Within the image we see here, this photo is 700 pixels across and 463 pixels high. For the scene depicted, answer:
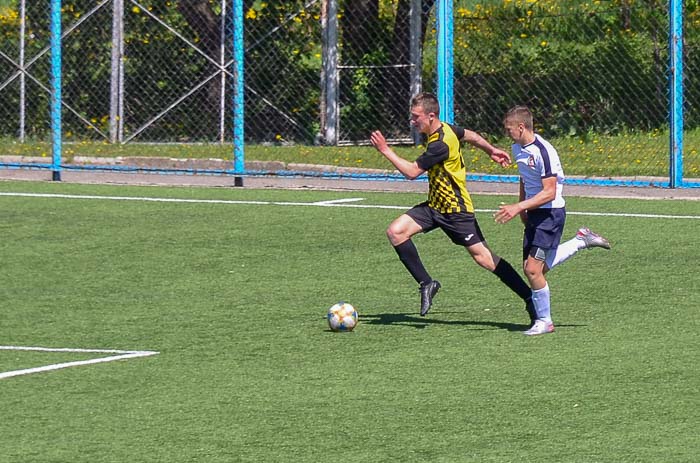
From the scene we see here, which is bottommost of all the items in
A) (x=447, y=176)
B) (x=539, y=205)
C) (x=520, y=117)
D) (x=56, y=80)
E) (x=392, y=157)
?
(x=539, y=205)

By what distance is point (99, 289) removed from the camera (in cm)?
1167

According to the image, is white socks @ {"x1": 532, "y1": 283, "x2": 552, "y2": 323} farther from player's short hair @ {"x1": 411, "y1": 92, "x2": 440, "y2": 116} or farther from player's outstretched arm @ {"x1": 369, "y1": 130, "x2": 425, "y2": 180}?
player's short hair @ {"x1": 411, "y1": 92, "x2": 440, "y2": 116}

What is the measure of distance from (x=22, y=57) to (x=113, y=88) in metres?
1.41

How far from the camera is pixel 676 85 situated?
17344 mm

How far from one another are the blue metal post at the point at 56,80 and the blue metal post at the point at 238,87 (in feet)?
7.58

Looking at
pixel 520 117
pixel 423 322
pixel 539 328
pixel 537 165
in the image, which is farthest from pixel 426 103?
pixel 539 328

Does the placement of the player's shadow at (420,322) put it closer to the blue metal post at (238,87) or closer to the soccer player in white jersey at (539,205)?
the soccer player in white jersey at (539,205)

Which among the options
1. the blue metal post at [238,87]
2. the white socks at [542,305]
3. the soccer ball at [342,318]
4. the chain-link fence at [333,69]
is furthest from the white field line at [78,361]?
the chain-link fence at [333,69]

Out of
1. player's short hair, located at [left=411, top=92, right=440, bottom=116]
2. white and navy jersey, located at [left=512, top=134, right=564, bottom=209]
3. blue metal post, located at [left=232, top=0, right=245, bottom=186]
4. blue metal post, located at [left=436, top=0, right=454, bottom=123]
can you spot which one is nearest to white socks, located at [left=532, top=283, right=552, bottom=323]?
white and navy jersey, located at [left=512, top=134, right=564, bottom=209]

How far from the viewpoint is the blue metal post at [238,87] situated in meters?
18.7

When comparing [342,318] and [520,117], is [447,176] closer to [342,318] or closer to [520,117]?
[520,117]

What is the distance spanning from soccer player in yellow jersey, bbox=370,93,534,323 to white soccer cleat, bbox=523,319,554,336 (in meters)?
0.43

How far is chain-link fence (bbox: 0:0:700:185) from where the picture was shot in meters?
22.5

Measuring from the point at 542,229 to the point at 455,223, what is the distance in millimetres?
781
